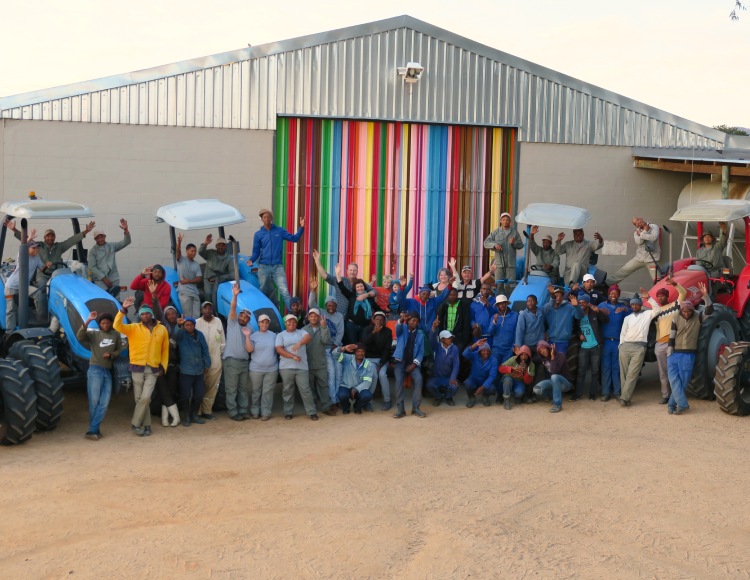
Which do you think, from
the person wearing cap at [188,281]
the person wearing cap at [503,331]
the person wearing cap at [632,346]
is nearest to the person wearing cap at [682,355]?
the person wearing cap at [632,346]

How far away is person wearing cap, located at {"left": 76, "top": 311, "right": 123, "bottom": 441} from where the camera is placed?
12.0 m

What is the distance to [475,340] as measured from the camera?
14.2m

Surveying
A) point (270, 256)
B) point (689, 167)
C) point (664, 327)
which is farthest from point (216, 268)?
point (689, 167)

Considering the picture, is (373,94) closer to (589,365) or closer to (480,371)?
(480,371)

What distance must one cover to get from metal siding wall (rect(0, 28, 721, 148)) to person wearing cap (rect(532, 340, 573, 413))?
566 cm

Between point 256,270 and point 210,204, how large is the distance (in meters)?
1.36

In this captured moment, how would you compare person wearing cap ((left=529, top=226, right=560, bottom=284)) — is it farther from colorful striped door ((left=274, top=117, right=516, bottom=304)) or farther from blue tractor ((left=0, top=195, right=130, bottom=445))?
blue tractor ((left=0, top=195, right=130, bottom=445))

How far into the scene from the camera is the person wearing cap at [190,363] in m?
12.6

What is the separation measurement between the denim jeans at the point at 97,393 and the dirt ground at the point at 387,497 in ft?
0.89

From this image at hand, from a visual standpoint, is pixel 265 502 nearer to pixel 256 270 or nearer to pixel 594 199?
pixel 256 270

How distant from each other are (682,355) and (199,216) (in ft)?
21.9

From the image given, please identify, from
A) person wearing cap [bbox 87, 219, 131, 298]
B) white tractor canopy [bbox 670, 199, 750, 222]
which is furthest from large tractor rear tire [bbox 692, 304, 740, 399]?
person wearing cap [bbox 87, 219, 131, 298]

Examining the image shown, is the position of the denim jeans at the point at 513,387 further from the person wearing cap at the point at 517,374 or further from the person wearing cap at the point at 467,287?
the person wearing cap at the point at 467,287

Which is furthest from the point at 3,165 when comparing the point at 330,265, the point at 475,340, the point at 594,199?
the point at 594,199
